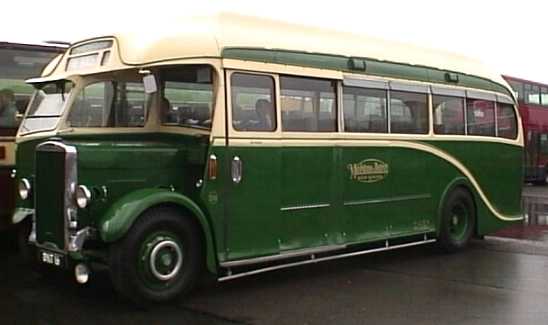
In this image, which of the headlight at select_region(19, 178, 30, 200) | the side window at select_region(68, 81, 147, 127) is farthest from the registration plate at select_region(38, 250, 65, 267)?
the side window at select_region(68, 81, 147, 127)

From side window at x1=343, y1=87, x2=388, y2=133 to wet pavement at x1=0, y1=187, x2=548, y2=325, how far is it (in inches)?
72.2

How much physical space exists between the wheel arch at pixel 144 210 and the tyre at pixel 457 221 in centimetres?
438

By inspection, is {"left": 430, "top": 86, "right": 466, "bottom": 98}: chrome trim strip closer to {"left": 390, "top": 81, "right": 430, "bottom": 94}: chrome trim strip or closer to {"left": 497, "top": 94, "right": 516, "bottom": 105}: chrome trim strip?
{"left": 390, "top": 81, "right": 430, "bottom": 94}: chrome trim strip

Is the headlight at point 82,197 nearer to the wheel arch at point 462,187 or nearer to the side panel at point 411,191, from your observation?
the side panel at point 411,191

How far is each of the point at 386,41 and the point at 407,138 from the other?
4.43 feet

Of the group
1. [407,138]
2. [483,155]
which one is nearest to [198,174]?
[407,138]

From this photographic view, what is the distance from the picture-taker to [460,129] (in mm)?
10891

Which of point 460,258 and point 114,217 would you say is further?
point 460,258

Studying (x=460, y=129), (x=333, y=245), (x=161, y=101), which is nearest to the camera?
(x=161, y=101)

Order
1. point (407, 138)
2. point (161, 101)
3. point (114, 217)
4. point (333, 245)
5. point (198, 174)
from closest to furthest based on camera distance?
point (114, 217) → point (198, 174) → point (161, 101) → point (333, 245) → point (407, 138)

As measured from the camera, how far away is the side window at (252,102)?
7641 mm

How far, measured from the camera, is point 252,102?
784cm

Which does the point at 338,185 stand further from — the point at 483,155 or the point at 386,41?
the point at 483,155

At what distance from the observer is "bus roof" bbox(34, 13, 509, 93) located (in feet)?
24.3
